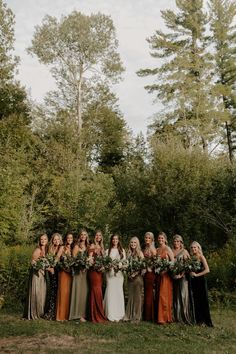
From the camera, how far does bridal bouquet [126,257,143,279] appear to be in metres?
9.94

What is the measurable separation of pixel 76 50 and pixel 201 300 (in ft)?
76.3

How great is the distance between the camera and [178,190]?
62.3 feet

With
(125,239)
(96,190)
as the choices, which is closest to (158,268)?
(125,239)

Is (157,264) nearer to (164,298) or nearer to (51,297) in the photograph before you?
(164,298)

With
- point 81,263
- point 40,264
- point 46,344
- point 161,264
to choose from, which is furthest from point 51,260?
point 46,344

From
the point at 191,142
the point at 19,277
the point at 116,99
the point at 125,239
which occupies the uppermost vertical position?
the point at 116,99

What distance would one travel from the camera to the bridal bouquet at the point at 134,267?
9938mm

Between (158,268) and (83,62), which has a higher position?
(83,62)

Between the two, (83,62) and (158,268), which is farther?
(83,62)

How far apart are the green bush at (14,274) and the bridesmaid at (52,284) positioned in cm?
219

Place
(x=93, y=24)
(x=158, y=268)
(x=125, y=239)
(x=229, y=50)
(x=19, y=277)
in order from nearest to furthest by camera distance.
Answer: (x=158, y=268) < (x=19, y=277) < (x=125, y=239) < (x=93, y=24) < (x=229, y=50)

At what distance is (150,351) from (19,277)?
7307 millimetres

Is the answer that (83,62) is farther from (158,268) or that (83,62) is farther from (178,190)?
(158,268)

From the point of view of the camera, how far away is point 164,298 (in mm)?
9570
